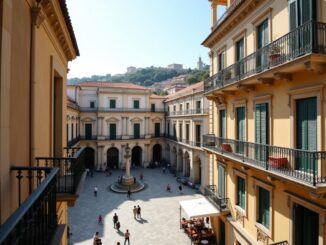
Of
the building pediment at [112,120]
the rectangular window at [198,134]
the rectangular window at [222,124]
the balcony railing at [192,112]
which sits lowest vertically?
the rectangular window at [198,134]

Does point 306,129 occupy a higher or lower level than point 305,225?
higher

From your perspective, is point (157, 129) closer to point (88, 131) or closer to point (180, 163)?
point (180, 163)

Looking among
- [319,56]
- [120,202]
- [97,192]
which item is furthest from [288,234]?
[97,192]

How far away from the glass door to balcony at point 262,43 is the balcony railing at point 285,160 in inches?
116

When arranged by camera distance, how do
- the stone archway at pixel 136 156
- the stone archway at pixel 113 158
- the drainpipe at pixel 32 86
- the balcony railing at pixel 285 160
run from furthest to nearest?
the stone archway at pixel 136 156, the stone archway at pixel 113 158, the balcony railing at pixel 285 160, the drainpipe at pixel 32 86

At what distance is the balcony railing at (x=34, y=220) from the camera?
2102 millimetres

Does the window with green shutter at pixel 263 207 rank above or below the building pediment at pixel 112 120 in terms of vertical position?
below

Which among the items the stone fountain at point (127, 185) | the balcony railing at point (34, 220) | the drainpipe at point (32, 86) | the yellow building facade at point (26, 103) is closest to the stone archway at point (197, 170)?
the stone fountain at point (127, 185)

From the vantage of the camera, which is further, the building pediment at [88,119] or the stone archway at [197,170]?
the building pediment at [88,119]

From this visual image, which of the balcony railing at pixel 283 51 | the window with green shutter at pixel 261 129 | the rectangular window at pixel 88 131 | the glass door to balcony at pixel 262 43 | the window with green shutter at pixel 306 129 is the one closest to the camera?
the balcony railing at pixel 283 51

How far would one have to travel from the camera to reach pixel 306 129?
7340 millimetres

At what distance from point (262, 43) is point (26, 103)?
8.86 meters

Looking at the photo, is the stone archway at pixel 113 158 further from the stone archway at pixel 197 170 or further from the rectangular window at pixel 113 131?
the stone archway at pixel 197 170

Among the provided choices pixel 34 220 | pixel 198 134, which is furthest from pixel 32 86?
pixel 198 134
